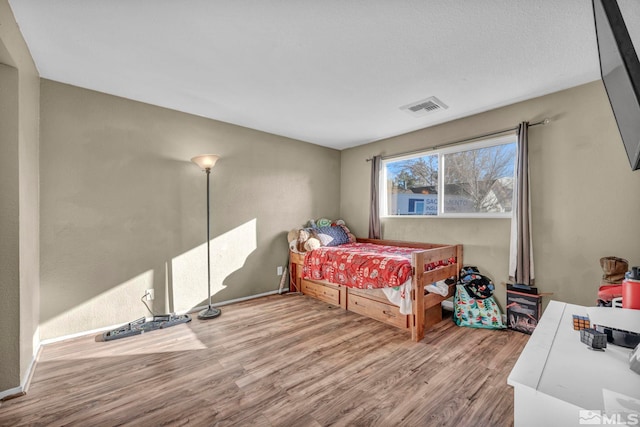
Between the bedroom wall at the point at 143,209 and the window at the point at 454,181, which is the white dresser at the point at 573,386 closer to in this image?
the window at the point at 454,181

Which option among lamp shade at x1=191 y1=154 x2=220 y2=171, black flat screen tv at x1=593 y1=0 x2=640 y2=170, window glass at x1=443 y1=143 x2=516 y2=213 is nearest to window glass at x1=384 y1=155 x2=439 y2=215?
window glass at x1=443 y1=143 x2=516 y2=213

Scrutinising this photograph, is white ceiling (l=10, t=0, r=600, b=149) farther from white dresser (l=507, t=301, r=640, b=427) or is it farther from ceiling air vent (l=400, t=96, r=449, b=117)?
white dresser (l=507, t=301, r=640, b=427)

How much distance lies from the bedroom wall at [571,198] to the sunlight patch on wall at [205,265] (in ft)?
9.07

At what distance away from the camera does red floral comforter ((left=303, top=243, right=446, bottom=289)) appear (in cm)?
261

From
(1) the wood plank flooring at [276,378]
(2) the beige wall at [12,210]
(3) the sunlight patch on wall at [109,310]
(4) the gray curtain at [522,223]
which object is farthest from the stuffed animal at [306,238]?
(2) the beige wall at [12,210]

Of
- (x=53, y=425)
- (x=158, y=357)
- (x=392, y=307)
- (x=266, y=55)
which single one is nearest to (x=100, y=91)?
(x=266, y=55)

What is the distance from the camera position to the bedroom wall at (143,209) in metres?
2.44

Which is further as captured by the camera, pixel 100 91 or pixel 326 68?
pixel 100 91

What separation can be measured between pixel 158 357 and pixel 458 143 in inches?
146

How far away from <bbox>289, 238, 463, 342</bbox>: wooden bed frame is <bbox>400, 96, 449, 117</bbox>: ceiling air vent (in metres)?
1.50

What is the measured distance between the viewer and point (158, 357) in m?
2.16

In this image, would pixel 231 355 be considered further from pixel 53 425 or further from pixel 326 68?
pixel 326 68

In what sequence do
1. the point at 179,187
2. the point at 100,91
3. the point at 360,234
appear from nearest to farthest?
the point at 100,91, the point at 179,187, the point at 360,234

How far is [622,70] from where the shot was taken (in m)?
0.81
